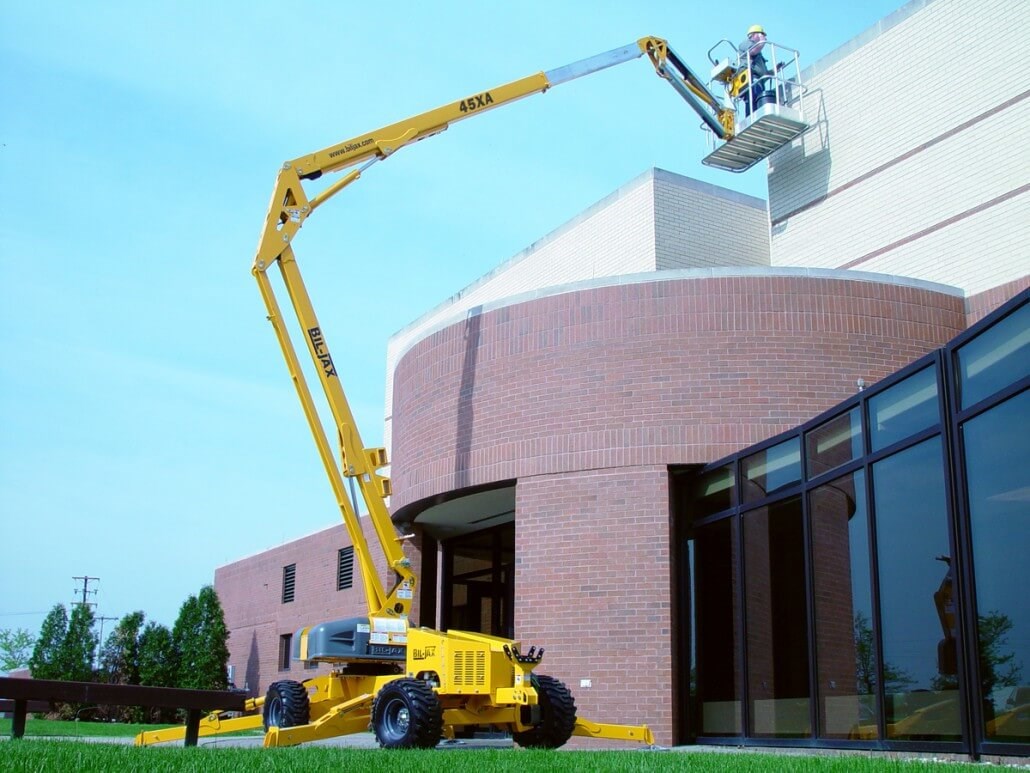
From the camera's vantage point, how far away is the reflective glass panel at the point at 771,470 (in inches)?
571

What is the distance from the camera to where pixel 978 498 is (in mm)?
10617

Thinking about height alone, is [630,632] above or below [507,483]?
below

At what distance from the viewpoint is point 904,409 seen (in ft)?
39.7

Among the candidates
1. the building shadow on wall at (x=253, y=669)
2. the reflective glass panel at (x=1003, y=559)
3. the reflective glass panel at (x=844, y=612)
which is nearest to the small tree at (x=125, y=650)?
the building shadow on wall at (x=253, y=669)

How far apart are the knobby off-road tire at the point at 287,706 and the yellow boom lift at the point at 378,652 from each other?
0.02 m

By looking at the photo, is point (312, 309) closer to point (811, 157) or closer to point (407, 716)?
point (407, 716)

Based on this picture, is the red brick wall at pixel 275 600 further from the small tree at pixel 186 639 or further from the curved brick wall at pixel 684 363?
the curved brick wall at pixel 684 363

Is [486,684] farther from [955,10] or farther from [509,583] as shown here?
[955,10]

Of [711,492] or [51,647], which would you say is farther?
[51,647]

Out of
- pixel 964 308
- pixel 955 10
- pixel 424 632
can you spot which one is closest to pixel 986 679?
pixel 424 632

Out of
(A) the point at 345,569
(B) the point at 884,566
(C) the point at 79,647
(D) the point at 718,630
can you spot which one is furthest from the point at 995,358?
(C) the point at 79,647

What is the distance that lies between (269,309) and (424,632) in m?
6.27

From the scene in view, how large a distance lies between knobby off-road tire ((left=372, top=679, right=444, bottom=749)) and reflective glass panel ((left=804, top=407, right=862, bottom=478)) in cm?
532

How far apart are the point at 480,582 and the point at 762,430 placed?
28.2 feet
